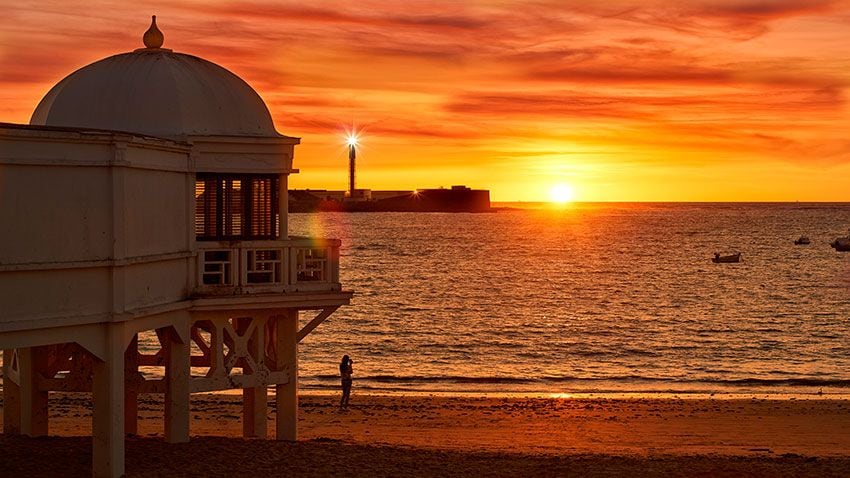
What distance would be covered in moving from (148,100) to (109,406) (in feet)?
19.1

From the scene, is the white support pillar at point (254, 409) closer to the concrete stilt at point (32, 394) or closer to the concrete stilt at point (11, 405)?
the concrete stilt at point (32, 394)

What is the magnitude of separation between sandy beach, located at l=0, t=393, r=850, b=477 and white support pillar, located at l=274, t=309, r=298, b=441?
0.69m

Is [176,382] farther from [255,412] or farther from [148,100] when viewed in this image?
[148,100]

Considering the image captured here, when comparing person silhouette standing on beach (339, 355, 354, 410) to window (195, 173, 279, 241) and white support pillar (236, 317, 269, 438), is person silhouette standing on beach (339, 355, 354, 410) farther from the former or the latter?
window (195, 173, 279, 241)

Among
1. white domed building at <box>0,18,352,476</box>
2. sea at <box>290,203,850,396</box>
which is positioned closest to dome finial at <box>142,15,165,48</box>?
white domed building at <box>0,18,352,476</box>

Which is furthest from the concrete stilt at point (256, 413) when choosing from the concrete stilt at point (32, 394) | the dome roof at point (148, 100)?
the dome roof at point (148, 100)

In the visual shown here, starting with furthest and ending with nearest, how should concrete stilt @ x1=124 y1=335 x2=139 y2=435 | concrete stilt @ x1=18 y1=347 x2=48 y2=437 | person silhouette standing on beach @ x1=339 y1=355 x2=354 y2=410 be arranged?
person silhouette standing on beach @ x1=339 y1=355 x2=354 y2=410, concrete stilt @ x1=18 y1=347 x2=48 y2=437, concrete stilt @ x1=124 y1=335 x2=139 y2=435

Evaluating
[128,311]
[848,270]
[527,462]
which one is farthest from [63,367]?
[848,270]

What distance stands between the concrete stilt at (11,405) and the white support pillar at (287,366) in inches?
190

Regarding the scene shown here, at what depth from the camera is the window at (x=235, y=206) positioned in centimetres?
2033

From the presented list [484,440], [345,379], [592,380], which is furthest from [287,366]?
[592,380]

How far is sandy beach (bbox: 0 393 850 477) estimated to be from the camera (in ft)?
63.1

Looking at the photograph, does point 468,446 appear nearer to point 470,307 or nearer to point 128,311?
point 128,311

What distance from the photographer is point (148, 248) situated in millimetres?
17391
